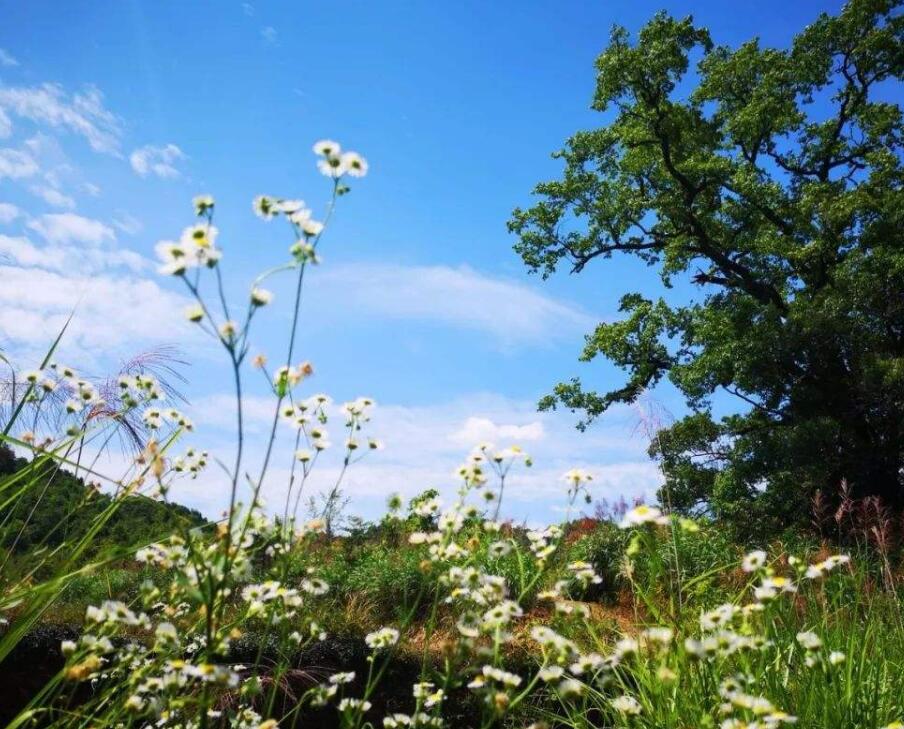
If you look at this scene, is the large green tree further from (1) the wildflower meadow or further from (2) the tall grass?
(2) the tall grass

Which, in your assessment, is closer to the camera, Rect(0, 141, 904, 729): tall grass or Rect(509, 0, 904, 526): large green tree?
Rect(0, 141, 904, 729): tall grass

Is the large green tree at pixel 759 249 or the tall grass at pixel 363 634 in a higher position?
the large green tree at pixel 759 249

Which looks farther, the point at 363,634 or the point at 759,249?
the point at 759,249

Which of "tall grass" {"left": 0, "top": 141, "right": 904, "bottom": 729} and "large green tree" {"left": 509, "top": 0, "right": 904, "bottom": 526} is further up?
"large green tree" {"left": 509, "top": 0, "right": 904, "bottom": 526}

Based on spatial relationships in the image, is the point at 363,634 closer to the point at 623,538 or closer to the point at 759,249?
the point at 623,538

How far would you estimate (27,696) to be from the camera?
4.85 metres

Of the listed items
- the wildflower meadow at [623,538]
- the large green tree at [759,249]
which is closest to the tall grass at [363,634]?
the wildflower meadow at [623,538]

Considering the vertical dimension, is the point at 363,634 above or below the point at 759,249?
below

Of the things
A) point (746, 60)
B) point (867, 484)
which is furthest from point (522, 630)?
point (746, 60)

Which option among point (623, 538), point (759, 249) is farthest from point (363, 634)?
point (759, 249)

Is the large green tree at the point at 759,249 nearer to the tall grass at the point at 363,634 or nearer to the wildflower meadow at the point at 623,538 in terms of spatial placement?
the wildflower meadow at the point at 623,538

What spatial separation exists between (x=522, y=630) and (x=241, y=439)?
4.97 metres

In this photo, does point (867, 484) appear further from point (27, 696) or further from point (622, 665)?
point (27, 696)

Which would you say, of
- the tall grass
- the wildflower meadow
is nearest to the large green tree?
the wildflower meadow
